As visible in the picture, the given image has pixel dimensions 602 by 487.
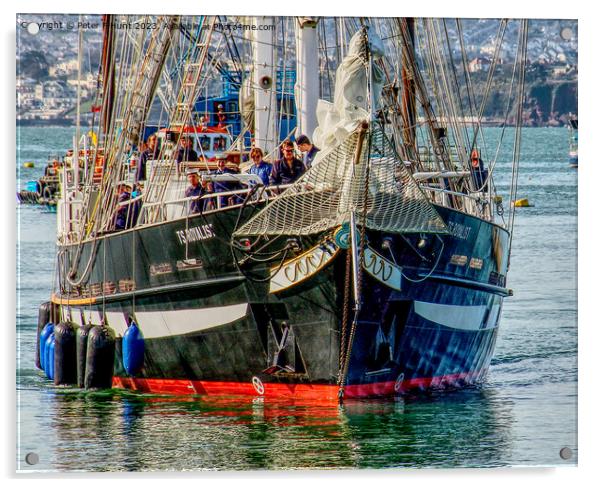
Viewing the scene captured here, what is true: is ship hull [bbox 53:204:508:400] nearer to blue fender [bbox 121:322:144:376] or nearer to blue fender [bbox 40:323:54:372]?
blue fender [bbox 121:322:144:376]

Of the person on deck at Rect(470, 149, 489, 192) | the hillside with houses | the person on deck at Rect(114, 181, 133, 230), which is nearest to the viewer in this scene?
the hillside with houses

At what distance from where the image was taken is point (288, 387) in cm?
2673

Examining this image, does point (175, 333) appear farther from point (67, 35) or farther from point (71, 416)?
point (67, 35)

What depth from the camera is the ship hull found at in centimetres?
2645

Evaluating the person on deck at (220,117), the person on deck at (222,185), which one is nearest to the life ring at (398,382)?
the person on deck at (222,185)

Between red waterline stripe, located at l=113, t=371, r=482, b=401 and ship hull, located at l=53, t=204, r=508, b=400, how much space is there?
1 centimetres

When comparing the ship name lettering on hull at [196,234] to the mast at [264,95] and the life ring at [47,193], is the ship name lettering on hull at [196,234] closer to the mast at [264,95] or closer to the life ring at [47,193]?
the mast at [264,95]

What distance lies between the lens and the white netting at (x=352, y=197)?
2542 cm

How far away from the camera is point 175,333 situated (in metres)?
28.0

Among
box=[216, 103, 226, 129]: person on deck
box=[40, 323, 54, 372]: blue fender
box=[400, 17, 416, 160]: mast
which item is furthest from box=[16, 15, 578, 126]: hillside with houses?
box=[216, 103, 226, 129]: person on deck

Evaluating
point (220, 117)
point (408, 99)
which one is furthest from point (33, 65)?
point (408, 99)

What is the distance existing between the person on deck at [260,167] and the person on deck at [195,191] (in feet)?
2.19

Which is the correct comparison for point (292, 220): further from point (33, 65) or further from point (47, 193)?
point (33, 65)

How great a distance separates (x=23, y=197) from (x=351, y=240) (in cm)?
387
